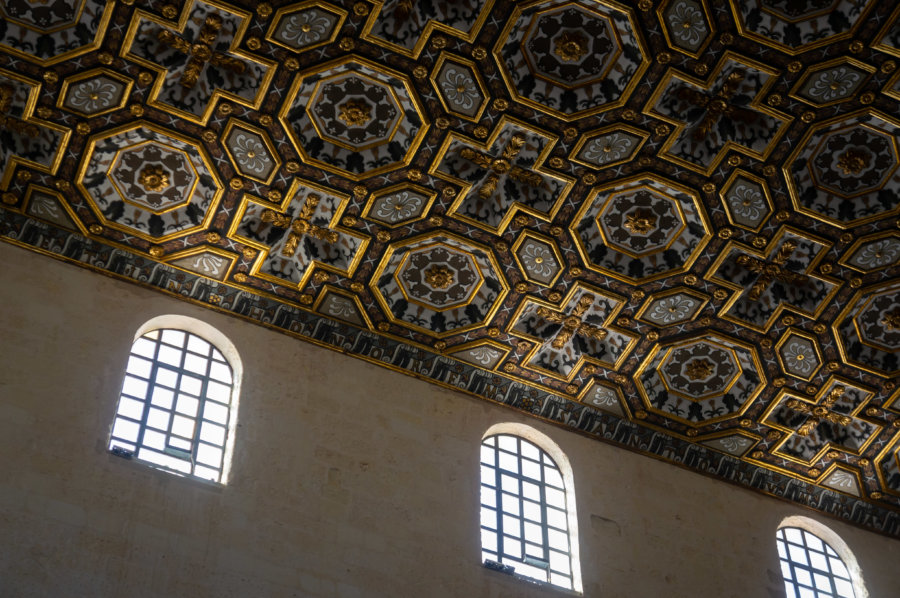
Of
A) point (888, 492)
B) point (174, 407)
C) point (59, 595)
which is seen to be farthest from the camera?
point (888, 492)

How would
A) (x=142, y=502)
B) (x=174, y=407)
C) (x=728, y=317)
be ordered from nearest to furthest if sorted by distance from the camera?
1. (x=142, y=502)
2. (x=174, y=407)
3. (x=728, y=317)

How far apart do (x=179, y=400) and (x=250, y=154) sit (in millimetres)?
2983

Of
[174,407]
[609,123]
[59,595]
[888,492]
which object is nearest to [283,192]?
[174,407]

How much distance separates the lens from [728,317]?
16406mm

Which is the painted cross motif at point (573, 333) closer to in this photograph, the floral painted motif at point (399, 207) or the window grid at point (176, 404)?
the floral painted motif at point (399, 207)

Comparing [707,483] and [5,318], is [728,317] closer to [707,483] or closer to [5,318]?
[707,483]

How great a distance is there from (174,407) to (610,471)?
582 cm

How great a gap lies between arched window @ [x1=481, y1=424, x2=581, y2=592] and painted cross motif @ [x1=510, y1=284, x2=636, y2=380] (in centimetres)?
100

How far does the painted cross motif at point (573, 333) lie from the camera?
16156 mm

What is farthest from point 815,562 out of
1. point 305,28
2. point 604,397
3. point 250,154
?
point 305,28

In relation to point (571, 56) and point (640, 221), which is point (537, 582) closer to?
point (640, 221)

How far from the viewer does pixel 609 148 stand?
14820mm

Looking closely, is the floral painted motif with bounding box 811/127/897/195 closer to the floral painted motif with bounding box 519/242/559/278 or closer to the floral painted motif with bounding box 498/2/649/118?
the floral painted motif with bounding box 498/2/649/118

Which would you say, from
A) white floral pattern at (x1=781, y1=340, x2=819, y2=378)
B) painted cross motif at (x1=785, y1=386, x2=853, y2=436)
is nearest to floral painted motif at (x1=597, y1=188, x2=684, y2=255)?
white floral pattern at (x1=781, y1=340, x2=819, y2=378)
